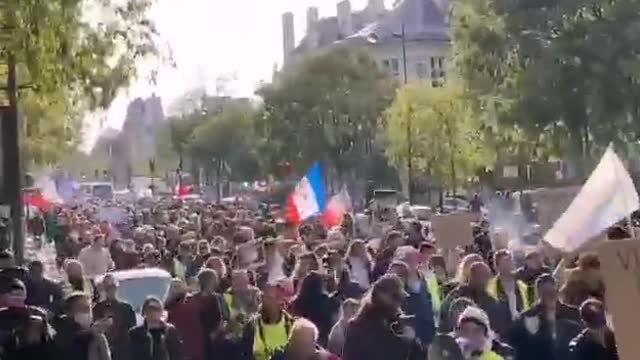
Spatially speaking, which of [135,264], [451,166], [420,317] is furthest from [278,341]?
[451,166]

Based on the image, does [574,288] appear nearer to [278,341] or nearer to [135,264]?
[278,341]

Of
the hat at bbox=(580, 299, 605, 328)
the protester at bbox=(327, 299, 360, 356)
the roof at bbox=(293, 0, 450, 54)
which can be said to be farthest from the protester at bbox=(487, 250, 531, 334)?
the roof at bbox=(293, 0, 450, 54)

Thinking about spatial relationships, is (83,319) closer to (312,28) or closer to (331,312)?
(331,312)

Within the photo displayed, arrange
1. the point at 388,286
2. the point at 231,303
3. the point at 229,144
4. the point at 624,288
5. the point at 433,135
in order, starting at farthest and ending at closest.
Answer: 1. the point at 229,144
2. the point at 433,135
3. the point at 231,303
4. the point at 388,286
5. the point at 624,288

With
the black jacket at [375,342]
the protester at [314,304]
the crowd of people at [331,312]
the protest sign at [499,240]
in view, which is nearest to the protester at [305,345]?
the crowd of people at [331,312]

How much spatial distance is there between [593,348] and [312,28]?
12687cm

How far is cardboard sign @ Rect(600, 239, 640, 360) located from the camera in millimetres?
6445

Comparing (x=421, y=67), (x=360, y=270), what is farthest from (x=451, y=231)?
(x=421, y=67)

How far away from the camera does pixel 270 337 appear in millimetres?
11469

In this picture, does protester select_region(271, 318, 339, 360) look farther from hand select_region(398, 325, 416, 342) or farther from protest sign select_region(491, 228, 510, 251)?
protest sign select_region(491, 228, 510, 251)

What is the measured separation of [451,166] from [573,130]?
1810 cm

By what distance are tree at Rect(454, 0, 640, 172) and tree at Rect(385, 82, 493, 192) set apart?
1368 centimetres

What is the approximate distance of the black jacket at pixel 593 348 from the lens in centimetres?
948

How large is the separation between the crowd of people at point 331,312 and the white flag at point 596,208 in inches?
25.2
